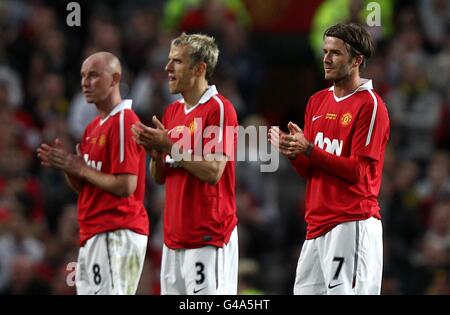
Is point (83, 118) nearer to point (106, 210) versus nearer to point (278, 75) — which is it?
point (278, 75)

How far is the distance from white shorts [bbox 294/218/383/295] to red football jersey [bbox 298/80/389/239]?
2.7 inches

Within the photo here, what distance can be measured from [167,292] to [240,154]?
17.2 ft

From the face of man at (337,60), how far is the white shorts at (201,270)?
136 centimetres

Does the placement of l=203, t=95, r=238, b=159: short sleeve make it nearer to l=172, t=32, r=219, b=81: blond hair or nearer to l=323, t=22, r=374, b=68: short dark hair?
l=172, t=32, r=219, b=81: blond hair

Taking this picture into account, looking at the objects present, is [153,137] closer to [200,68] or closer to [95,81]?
[200,68]

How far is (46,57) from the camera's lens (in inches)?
585

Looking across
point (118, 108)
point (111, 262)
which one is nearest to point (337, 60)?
point (118, 108)

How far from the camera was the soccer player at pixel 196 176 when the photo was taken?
8375 millimetres

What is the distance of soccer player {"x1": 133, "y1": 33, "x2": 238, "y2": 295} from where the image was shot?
330 inches

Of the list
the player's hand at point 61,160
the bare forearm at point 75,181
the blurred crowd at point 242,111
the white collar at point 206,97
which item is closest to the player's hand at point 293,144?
the white collar at point 206,97

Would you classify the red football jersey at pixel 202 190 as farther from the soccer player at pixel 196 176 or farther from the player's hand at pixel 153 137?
the player's hand at pixel 153 137

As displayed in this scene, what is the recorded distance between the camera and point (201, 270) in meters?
8.38
